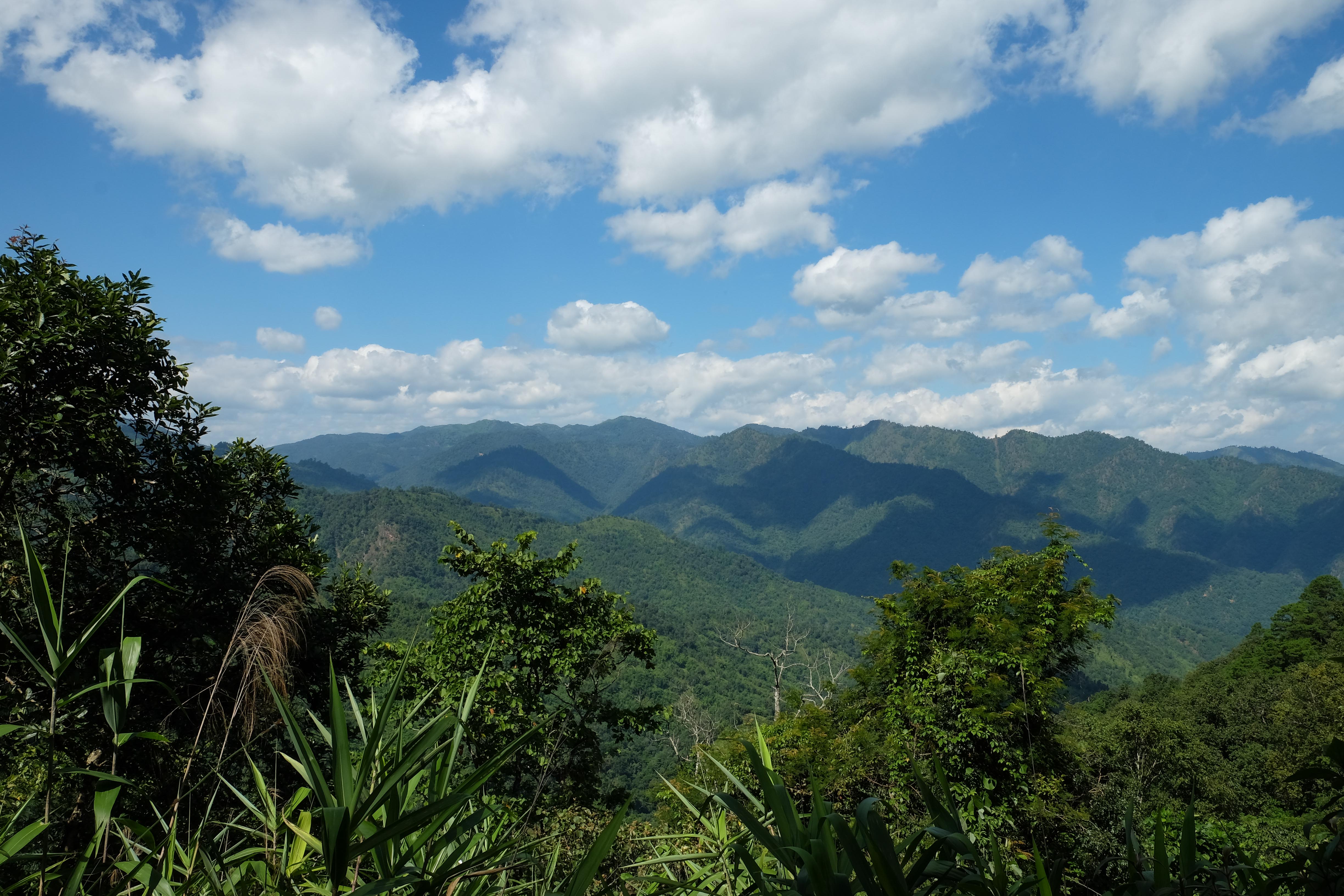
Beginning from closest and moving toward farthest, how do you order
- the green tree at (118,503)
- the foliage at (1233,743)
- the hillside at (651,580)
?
1. the green tree at (118,503)
2. the foliage at (1233,743)
3. the hillside at (651,580)

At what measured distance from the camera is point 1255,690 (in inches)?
1217

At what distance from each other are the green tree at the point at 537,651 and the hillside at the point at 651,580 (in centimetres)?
5510

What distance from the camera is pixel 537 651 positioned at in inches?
384

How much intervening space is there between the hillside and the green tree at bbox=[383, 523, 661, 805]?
5510cm

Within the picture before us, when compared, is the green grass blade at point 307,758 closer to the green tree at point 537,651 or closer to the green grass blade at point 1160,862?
the green grass blade at point 1160,862

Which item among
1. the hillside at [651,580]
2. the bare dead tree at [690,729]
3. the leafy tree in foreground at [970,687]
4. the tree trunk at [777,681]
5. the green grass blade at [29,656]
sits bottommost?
the hillside at [651,580]

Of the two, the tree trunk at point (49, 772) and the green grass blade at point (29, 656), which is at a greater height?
the green grass blade at point (29, 656)

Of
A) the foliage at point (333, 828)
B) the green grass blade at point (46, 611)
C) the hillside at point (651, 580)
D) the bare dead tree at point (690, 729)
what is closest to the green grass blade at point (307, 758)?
the foliage at point (333, 828)

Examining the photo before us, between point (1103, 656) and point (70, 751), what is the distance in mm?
136871

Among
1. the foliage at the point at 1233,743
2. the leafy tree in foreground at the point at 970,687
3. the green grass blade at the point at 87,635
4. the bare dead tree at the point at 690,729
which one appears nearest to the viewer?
the green grass blade at the point at 87,635

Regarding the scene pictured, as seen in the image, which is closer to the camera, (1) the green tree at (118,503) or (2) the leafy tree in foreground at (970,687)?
(1) the green tree at (118,503)

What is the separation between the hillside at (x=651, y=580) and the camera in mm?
84250

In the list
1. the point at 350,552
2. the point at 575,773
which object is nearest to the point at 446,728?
the point at 575,773

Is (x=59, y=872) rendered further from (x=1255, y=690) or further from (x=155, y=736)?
(x=1255, y=690)
